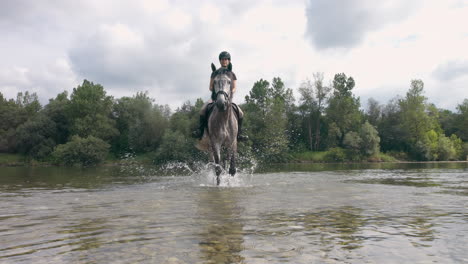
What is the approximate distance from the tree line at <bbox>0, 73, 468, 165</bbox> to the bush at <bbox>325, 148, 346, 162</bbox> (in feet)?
0.73

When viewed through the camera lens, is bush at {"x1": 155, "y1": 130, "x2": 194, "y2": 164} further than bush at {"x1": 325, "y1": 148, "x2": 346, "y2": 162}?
No

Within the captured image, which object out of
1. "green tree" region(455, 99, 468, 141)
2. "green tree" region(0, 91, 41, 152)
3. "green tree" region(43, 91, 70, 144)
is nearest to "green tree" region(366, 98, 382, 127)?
"green tree" region(455, 99, 468, 141)

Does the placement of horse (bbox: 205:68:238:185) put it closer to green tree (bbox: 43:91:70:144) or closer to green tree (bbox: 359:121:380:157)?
green tree (bbox: 359:121:380:157)

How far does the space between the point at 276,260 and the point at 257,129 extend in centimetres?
7332

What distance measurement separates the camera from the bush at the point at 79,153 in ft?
201

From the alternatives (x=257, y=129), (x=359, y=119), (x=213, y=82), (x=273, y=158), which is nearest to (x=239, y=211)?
(x=213, y=82)

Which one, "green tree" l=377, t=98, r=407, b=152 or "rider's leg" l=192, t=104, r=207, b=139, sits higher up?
"green tree" l=377, t=98, r=407, b=152

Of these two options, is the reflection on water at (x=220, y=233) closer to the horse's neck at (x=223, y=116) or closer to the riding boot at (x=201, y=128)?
the horse's neck at (x=223, y=116)

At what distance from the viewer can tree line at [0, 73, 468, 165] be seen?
67.4 metres

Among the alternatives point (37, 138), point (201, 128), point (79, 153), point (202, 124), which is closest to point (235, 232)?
point (202, 124)

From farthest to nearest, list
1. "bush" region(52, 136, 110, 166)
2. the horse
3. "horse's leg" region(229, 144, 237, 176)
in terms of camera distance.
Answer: "bush" region(52, 136, 110, 166) → "horse's leg" region(229, 144, 237, 176) → the horse

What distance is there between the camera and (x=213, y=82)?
12.3 meters

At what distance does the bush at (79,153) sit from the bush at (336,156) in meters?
48.3

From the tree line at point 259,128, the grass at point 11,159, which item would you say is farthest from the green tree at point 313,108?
the grass at point 11,159
